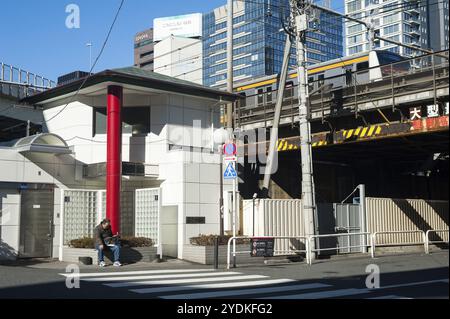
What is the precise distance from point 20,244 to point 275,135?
10.5m

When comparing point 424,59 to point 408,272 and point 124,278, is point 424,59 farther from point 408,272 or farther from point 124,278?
point 124,278

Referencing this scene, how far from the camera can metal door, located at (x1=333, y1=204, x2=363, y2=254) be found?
22172mm

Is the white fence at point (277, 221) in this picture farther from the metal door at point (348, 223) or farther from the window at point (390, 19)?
the window at point (390, 19)

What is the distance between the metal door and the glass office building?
7.48 meters

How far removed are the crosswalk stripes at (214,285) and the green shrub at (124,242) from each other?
10.5 ft

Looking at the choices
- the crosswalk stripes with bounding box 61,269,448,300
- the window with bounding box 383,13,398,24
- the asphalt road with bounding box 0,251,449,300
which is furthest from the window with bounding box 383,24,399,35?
the crosswalk stripes with bounding box 61,269,448,300

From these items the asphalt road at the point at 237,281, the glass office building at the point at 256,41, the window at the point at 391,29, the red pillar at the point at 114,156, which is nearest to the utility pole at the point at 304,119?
the glass office building at the point at 256,41

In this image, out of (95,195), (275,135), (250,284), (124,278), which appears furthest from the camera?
(275,135)

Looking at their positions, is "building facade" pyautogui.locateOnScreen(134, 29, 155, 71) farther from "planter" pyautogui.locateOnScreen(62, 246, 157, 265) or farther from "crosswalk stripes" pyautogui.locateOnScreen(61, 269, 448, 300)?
"crosswalk stripes" pyautogui.locateOnScreen(61, 269, 448, 300)

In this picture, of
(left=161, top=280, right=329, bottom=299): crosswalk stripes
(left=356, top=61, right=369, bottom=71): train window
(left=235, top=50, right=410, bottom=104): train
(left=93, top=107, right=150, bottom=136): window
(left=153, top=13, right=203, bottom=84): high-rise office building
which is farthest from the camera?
(left=153, top=13, right=203, bottom=84): high-rise office building

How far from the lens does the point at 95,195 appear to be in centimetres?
2042

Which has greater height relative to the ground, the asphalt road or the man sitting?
the man sitting

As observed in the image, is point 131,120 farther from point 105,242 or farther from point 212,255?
point 212,255
